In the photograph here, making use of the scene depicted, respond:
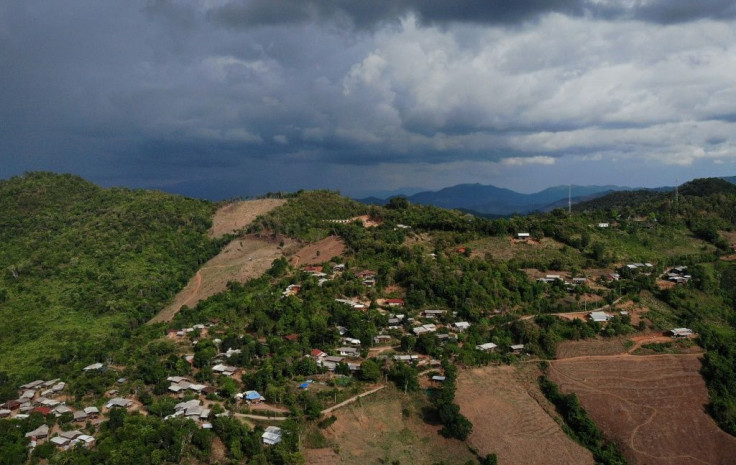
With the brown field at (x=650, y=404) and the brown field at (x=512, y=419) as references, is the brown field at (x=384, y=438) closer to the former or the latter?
the brown field at (x=512, y=419)

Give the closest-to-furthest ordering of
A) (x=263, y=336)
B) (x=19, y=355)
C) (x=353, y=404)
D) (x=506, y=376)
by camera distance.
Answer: (x=353, y=404)
(x=506, y=376)
(x=263, y=336)
(x=19, y=355)

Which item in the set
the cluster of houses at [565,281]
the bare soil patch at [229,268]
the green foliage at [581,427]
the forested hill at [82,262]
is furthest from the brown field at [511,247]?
the forested hill at [82,262]

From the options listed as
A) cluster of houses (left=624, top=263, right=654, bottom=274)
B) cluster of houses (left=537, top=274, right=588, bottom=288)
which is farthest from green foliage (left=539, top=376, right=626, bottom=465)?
cluster of houses (left=624, top=263, right=654, bottom=274)

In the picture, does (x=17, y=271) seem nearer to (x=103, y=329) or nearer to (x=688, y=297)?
(x=103, y=329)

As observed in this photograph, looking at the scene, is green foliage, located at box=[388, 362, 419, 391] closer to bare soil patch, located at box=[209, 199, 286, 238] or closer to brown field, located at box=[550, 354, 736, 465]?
brown field, located at box=[550, 354, 736, 465]

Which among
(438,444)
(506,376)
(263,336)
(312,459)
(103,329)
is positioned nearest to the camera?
(312,459)

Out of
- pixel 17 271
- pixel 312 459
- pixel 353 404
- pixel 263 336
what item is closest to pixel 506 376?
pixel 353 404
